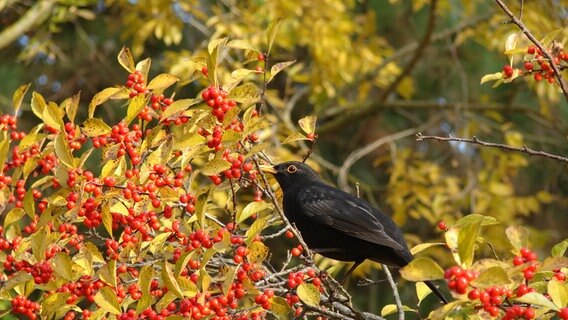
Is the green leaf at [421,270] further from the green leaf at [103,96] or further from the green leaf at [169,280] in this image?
the green leaf at [103,96]

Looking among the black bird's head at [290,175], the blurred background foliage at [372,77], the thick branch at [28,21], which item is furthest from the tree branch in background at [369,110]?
the black bird's head at [290,175]

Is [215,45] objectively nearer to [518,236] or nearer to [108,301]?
[108,301]

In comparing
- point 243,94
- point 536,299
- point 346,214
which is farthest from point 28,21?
point 536,299

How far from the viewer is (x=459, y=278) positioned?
84.7 inches

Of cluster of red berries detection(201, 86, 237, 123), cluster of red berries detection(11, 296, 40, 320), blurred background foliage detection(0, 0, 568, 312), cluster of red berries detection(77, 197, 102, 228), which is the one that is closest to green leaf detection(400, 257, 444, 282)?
cluster of red berries detection(201, 86, 237, 123)

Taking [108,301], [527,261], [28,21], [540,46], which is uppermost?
[540,46]

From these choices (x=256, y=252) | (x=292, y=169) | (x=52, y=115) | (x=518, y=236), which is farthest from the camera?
(x=292, y=169)

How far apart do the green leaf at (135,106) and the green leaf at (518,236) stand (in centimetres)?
131

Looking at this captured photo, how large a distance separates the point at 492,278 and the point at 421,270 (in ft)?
0.58

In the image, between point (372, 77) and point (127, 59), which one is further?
point (372, 77)

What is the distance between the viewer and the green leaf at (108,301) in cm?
265

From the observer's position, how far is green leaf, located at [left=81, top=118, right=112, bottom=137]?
3.00 m

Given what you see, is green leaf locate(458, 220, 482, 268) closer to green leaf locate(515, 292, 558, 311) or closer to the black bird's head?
green leaf locate(515, 292, 558, 311)

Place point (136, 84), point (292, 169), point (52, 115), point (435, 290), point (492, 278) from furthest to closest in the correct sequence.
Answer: point (292, 169) → point (435, 290) → point (136, 84) → point (52, 115) → point (492, 278)
